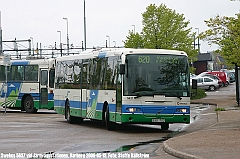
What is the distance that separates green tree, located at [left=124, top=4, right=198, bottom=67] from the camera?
171 feet

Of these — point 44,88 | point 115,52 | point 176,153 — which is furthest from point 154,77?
point 44,88

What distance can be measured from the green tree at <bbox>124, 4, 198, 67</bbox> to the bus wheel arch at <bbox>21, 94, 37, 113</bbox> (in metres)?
16.4

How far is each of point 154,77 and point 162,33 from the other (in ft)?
99.3

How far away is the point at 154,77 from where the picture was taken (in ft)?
72.9

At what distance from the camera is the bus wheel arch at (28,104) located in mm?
36688

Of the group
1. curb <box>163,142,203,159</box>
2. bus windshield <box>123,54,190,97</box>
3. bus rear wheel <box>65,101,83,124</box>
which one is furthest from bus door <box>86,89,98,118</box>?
curb <box>163,142,203,159</box>

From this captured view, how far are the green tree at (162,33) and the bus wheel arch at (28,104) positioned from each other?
16418mm

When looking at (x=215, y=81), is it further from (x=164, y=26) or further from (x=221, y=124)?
(x=221, y=124)

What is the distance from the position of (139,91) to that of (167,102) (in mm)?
998

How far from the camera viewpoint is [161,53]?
2270 cm

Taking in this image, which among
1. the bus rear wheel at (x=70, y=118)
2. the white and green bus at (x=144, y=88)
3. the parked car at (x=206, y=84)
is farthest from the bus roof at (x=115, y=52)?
the parked car at (x=206, y=84)

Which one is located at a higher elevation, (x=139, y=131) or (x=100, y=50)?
(x=100, y=50)

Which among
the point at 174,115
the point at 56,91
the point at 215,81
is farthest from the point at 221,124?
the point at 215,81

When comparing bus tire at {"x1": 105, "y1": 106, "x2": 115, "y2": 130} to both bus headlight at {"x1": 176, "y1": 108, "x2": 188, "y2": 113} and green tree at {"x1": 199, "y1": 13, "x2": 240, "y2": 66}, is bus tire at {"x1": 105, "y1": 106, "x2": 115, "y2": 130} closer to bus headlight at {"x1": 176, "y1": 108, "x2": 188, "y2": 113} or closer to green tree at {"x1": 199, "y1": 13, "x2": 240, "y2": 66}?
bus headlight at {"x1": 176, "y1": 108, "x2": 188, "y2": 113}
